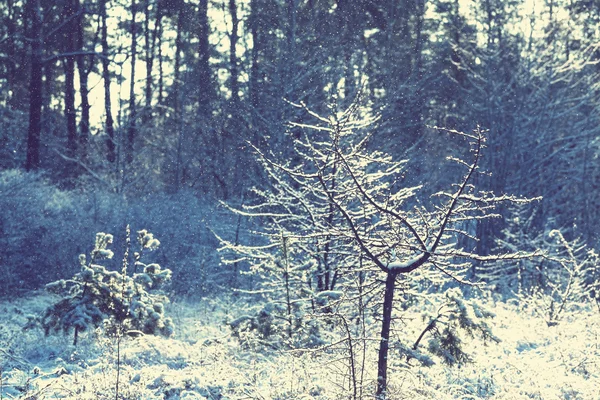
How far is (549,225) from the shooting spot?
16266 mm

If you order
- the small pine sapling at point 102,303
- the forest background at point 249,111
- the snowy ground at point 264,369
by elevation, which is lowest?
the snowy ground at point 264,369

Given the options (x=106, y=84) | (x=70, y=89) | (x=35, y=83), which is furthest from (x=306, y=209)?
(x=106, y=84)

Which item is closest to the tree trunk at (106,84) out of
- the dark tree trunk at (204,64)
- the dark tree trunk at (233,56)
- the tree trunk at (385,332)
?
the dark tree trunk at (204,64)

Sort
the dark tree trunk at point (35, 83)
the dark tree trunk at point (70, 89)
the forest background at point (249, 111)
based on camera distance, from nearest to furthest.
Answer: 1. the forest background at point (249, 111)
2. the dark tree trunk at point (35, 83)
3. the dark tree trunk at point (70, 89)

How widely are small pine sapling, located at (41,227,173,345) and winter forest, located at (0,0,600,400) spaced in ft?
0.12

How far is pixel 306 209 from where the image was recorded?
22.5 feet

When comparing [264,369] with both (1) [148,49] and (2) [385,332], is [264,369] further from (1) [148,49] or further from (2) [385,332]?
(1) [148,49]

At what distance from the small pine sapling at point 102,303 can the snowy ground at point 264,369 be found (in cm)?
29

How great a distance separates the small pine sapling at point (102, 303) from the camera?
24.6ft

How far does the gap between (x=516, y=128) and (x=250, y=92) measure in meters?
7.36

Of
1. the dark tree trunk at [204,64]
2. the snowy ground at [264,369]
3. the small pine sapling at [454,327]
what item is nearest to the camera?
the snowy ground at [264,369]

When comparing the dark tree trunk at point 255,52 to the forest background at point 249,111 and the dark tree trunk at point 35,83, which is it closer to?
the forest background at point 249,111

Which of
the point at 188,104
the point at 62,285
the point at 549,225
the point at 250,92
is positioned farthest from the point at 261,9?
the point at 62,285

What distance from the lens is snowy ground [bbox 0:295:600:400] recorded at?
551 centimetres
